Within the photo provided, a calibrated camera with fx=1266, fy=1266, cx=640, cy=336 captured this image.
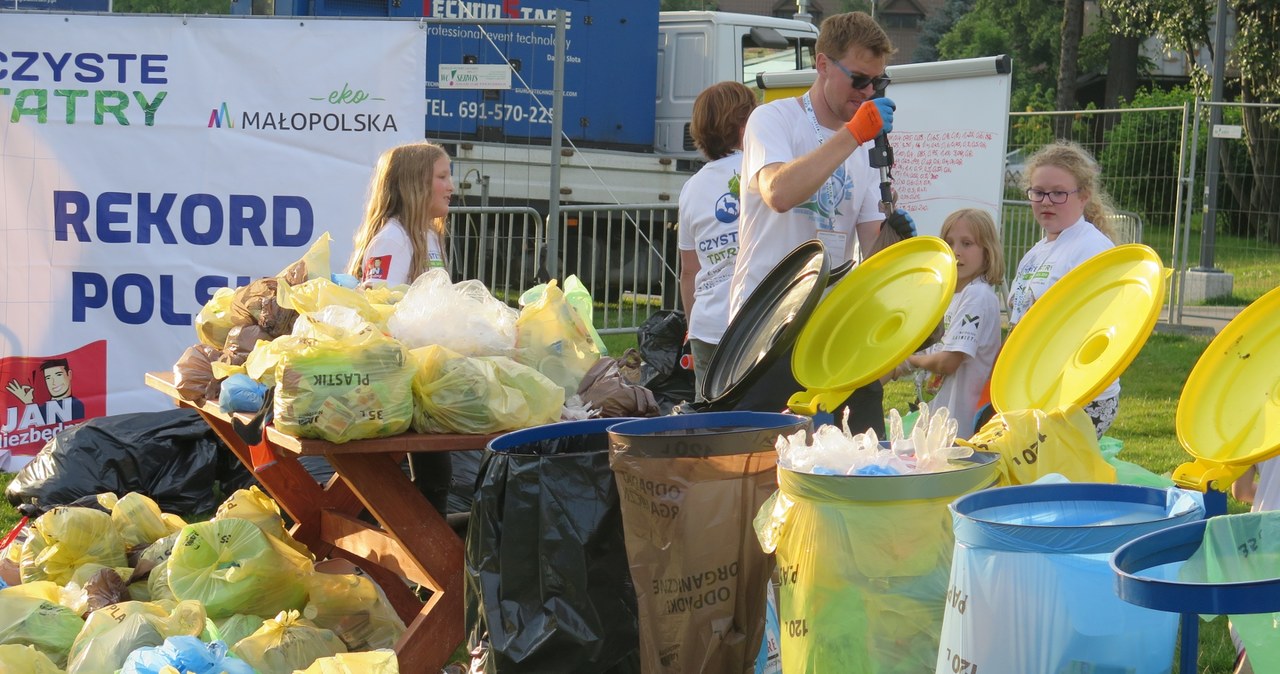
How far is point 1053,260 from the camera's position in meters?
4.10

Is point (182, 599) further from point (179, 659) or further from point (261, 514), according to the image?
point (179, 659)

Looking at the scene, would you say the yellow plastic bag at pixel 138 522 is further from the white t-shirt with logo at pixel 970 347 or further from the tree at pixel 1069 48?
the tree at pixel 1069 48

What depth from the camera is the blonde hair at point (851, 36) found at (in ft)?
11.0

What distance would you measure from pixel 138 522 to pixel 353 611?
979 millimetres

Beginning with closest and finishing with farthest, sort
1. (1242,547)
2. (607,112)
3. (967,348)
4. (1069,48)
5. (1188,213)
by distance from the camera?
1. (1242,547)
2. (967,348)
3. (1188,213)
4. (607,112)
5. (1069,48)

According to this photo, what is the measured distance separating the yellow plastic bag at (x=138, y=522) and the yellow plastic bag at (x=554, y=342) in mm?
1574

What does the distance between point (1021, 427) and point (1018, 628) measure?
2.09 feet

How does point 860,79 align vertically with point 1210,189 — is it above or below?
above

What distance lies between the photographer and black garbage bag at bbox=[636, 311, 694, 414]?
635 centimetres

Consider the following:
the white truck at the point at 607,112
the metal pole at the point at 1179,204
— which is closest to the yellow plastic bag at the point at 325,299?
the white truck at the point at 607,112

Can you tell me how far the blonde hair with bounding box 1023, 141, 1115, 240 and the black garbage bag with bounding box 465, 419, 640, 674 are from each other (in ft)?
7.44

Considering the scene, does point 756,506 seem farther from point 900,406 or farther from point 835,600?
point 900,406

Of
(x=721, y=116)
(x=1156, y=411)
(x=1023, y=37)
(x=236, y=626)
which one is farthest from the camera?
(x=1023, y=37)

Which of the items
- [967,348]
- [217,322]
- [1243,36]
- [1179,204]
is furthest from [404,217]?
[1243,36]
